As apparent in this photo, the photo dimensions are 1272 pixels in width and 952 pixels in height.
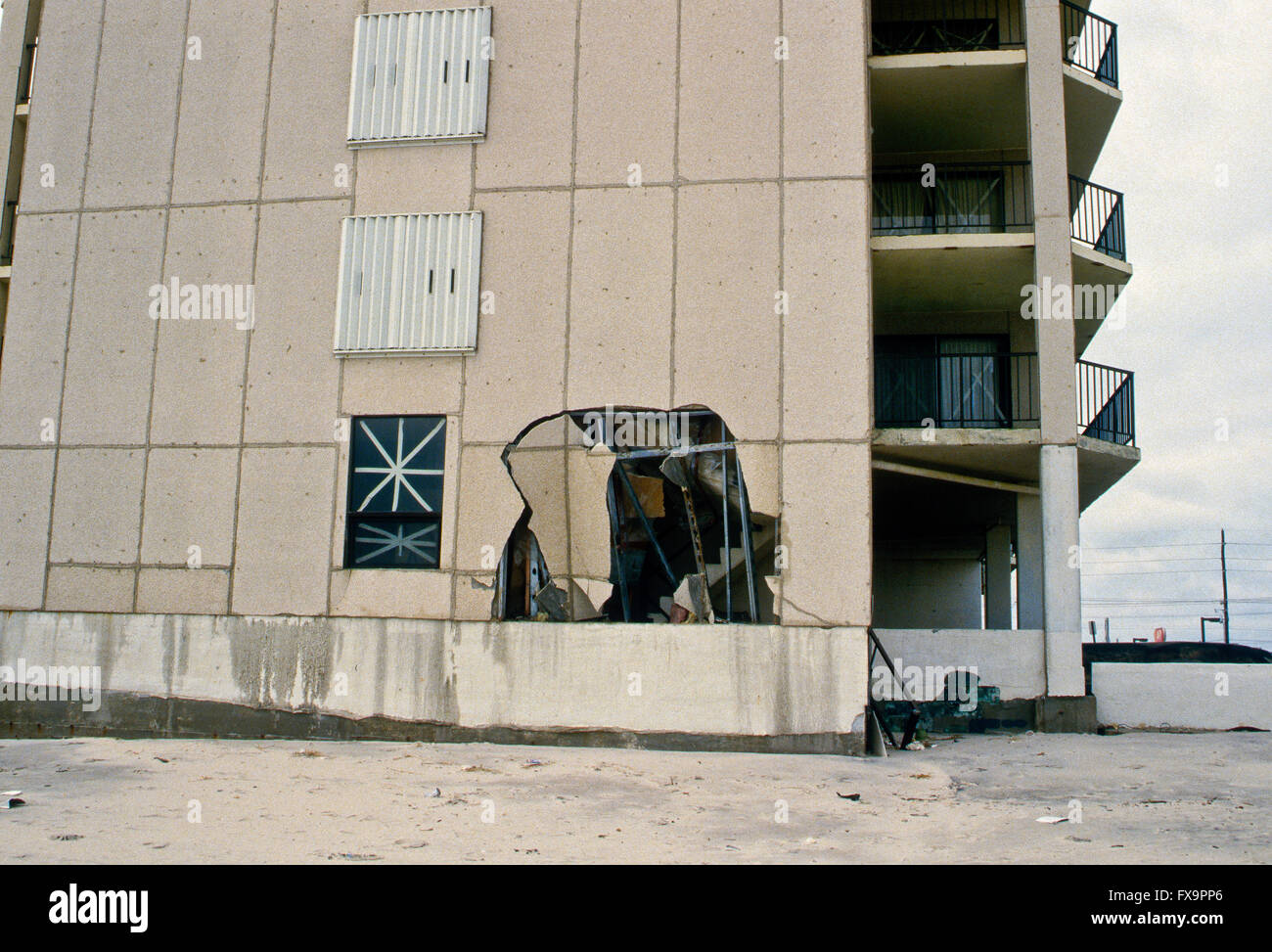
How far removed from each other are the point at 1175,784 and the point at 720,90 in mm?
9615

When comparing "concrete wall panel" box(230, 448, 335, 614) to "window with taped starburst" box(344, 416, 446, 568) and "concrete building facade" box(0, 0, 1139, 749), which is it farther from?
"window with taped starburst" box(344, 416, 446, 568)

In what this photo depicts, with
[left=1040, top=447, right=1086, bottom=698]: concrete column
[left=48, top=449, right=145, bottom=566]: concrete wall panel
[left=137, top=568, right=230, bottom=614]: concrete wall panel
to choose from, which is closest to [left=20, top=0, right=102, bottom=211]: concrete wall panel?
[left=48, top=449, right=145, bottom=566]: concrete wall panel

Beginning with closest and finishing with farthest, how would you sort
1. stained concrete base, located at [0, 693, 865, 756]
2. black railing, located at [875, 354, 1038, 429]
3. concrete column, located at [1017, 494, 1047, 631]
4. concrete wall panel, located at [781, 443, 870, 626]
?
1. stained concrete base, located at [0, 693, 865, 756]
2. concrete wall panel, located at [781, 443, 870, 626]
3. concrete column, located at [1017, 494, 1047, 631]
4. black railing, located at [875, 354, 1038, 429]

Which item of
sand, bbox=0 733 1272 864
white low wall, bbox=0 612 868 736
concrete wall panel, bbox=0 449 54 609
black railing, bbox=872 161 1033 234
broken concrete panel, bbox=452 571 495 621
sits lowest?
sand, bbox=0 733 1272 864

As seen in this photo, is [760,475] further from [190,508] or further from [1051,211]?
[190,508]

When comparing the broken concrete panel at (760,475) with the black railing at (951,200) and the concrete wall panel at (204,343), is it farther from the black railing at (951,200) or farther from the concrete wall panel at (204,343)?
the concrete wall panel at (204,343)

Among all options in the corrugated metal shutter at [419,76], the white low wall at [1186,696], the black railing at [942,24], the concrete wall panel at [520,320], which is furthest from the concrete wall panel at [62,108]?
the white low wall at [1186,696]

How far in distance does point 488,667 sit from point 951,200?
997 cm

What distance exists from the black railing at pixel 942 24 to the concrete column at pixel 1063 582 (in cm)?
713

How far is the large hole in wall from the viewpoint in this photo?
43.1 feet

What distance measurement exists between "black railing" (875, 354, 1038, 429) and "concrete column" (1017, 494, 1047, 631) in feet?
4.29

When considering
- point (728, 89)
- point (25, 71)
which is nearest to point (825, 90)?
point (728, 89)

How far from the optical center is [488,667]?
12.9 m
